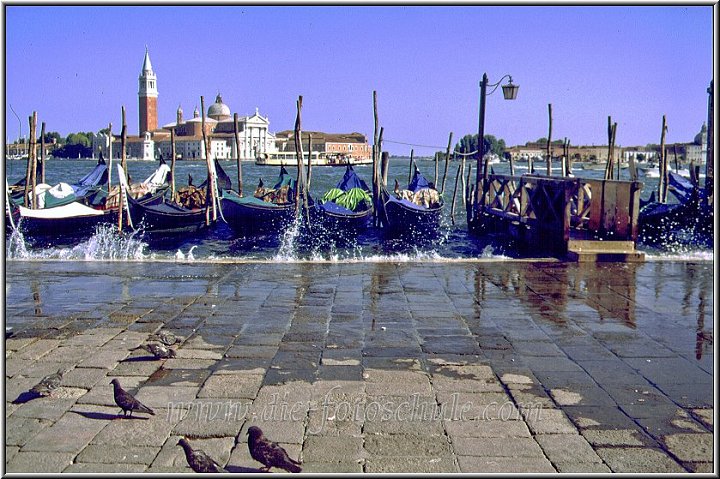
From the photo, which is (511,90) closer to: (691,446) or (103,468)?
(691,446)

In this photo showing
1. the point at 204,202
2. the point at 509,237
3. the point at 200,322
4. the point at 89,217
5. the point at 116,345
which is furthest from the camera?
the point at 204,202

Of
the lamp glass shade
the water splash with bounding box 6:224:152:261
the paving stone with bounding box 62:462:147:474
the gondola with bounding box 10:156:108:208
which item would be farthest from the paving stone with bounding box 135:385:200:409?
the gondola with bounding box 10:156:108:208

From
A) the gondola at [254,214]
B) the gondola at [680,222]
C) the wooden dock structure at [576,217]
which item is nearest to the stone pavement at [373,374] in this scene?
the wooden dock structure at [576,217]

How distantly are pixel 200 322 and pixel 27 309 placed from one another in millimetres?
1471

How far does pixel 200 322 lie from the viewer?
207 inches

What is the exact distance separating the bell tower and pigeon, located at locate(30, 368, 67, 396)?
108 meters

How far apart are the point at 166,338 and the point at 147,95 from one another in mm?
110416

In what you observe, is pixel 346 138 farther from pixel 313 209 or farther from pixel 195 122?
pixel 313 209

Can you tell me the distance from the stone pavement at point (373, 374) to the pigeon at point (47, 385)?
0.16 feet

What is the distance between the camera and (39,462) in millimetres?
2881

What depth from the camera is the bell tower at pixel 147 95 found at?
108 m

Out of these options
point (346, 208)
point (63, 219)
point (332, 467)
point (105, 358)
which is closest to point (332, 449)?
point (332, 467)

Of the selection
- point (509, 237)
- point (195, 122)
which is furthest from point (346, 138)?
point (509, 237)

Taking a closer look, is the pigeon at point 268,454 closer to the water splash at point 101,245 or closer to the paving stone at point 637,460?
the paving stone at point 637,460
